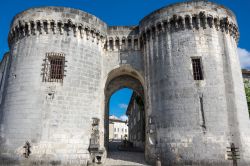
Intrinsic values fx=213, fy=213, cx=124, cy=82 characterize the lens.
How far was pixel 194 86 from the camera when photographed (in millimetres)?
14445

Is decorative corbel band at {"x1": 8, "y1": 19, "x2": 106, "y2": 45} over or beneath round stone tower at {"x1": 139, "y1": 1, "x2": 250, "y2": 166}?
over

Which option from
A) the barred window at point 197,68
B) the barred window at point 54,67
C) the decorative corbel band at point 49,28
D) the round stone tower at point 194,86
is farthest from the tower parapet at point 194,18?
the barred window at point 54,67

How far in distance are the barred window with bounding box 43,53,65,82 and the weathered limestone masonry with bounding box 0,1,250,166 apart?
8 cm

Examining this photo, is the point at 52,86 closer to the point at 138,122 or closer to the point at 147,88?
the point at 147,88

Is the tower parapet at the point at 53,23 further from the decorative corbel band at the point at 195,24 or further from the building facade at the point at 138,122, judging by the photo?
the building facade at the point at 138,122

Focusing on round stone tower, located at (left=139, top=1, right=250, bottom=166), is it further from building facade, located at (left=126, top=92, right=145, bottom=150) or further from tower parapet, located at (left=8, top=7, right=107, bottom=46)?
building facade, located at (left=126, top=92, right=145, bottom=150)

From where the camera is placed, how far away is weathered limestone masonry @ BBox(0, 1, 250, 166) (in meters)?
13.5

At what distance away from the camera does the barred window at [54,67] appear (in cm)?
1503

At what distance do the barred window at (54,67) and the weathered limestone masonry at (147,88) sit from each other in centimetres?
8

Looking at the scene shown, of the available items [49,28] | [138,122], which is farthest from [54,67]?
[138,122]

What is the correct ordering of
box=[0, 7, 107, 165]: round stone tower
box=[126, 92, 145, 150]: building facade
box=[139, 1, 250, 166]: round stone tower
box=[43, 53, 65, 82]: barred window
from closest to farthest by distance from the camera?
1. box=[139, 1, 250, 166]: round stone tower
2. box=[0, 7, 107, 165]: round stone tower
3. box=[43, 53, 65, 82]: barred window
4. box=[126, 92, 145, 150]: building facade

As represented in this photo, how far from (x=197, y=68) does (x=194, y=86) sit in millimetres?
1464

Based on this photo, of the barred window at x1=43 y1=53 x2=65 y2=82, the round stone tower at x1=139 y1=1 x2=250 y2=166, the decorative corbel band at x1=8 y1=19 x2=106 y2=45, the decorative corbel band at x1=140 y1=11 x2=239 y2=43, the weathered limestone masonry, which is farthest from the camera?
the decorative corbel band at x1=8 y1=19 x2=106 y2=45

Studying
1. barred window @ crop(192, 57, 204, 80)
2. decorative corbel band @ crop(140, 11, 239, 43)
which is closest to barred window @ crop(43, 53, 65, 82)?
decorative corbel band @ crop(140, 11, 239, 43)
